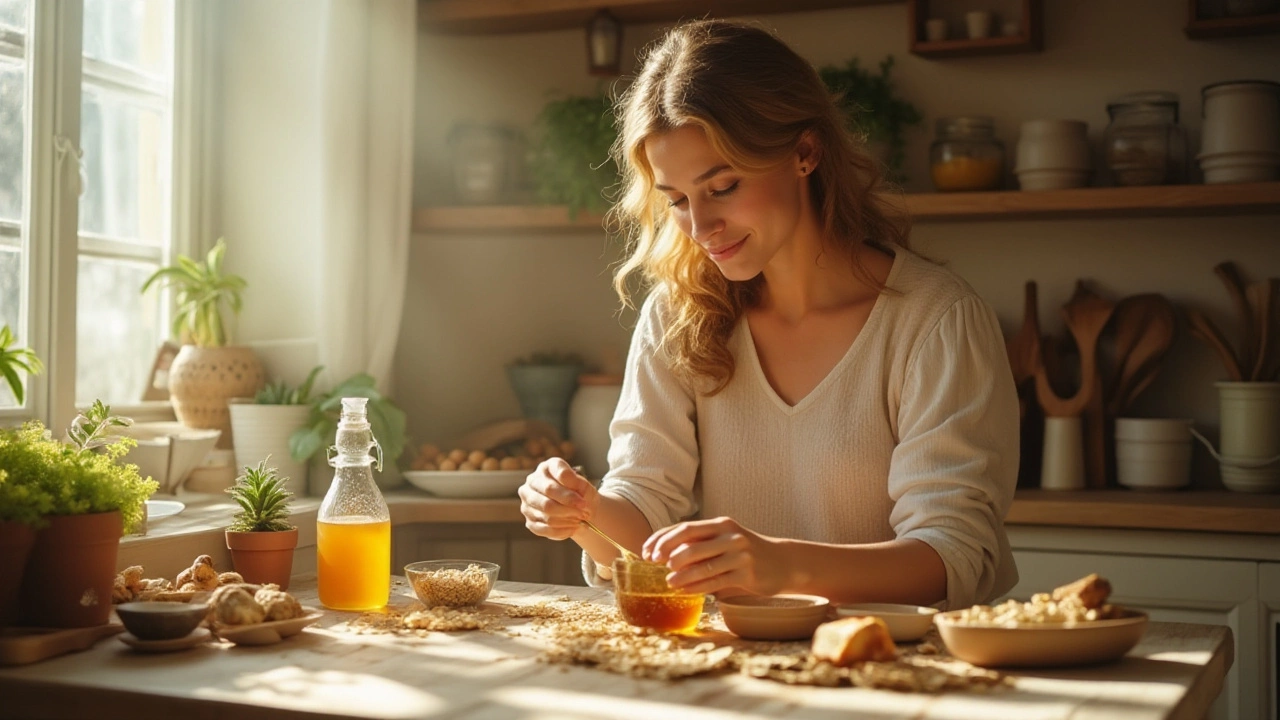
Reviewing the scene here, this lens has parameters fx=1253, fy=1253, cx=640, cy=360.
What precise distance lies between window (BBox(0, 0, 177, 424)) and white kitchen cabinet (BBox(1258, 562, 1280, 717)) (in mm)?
2528

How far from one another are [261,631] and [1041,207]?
2140mm

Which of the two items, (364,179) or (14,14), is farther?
(364,179)

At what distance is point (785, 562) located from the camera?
4.75ft

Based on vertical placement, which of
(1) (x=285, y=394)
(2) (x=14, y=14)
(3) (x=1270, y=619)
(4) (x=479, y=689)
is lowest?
(3) (x=1270, y=619)

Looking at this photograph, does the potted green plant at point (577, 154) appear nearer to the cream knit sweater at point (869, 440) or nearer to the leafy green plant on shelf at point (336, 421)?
the leafy green plant on shelf at point (336, 421)

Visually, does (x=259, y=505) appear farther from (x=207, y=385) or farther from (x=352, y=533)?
(x=207, y=385)

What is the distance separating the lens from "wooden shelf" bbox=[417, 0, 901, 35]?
3258mm

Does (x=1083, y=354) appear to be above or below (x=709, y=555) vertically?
above

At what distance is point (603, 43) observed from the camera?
3328mm

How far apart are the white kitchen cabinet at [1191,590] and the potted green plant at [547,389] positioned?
126cm

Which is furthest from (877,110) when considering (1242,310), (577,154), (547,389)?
(547,389)

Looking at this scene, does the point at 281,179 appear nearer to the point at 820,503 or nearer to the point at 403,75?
the point at 403,75

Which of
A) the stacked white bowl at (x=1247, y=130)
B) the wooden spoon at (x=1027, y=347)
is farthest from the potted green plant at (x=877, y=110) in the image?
the stacked white bowl at (x=1247, y=130)

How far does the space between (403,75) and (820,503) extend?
74.4 inches
